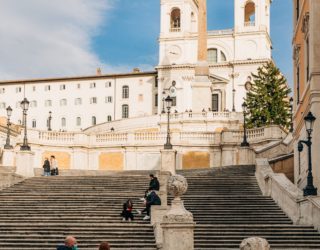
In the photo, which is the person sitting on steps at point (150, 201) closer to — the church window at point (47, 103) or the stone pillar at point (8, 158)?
the stone pillar at point (8, 158)

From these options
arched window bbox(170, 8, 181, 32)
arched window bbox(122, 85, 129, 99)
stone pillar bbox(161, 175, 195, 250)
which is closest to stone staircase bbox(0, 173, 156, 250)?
stone pillar bbox(161, 175, 195, 250)

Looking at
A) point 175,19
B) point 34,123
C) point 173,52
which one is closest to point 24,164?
point 173,52

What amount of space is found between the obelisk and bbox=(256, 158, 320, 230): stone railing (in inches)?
2108

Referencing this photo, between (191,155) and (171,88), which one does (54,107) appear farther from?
(191,155)

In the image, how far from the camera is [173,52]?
376ft

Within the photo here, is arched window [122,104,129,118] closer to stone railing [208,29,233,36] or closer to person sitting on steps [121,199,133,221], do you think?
stone railing [208,29,233,36]

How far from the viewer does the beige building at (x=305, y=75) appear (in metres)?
31.9

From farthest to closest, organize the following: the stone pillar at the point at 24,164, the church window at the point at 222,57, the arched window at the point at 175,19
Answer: the arched window at the point at 175,19
the church window at the point at 222,57
the stone pillar at the point at 24,164

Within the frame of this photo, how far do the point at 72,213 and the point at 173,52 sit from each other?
85.5 meters

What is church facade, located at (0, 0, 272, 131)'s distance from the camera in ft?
366

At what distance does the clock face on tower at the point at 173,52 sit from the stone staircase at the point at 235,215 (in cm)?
7437

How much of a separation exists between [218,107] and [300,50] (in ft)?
241

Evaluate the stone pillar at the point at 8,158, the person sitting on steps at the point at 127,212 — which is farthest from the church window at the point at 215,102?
the person sitting on steps at the point at 127,212

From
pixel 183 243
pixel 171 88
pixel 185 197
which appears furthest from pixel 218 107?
pixel 183 243
